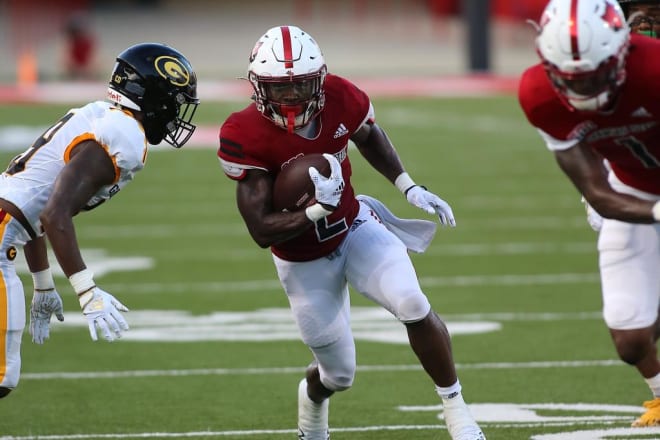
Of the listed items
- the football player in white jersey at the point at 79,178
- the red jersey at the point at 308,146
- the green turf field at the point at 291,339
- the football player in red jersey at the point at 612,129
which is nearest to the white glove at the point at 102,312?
the football player in white jersey at the point at 79,178

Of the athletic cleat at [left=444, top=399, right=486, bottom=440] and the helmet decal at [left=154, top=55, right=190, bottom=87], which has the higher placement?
the helmet decal at [left=154, top=55, right=190, bottom=87]

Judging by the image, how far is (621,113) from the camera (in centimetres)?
459

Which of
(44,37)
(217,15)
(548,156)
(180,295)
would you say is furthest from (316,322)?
(217,15)

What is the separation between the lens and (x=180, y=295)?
351 inches

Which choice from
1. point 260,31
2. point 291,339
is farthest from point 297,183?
point 260,31

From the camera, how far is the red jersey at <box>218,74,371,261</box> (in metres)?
5.00

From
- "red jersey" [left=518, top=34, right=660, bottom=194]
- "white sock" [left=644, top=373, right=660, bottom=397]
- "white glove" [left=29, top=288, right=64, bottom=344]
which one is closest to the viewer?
"red jersey" [left=518, top=34, right=660, bottom=194]

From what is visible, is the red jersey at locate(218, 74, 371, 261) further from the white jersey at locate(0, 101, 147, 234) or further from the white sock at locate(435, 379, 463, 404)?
the white sock at locate(435, 379, 463, 404)

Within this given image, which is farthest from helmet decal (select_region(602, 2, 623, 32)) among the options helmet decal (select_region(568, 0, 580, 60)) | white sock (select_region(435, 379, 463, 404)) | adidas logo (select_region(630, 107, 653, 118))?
white sock (select_region(435, 379, 463, 404))

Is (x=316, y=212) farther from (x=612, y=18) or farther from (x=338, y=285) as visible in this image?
(x=612, y=18)

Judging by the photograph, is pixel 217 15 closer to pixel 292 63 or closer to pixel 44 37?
pixel 44 37

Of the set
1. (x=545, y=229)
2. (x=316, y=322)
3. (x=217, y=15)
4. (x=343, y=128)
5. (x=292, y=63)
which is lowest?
(x=217, y=15)

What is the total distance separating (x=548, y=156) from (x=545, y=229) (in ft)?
14.2

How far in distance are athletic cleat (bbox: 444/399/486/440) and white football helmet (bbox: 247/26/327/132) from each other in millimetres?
1224
